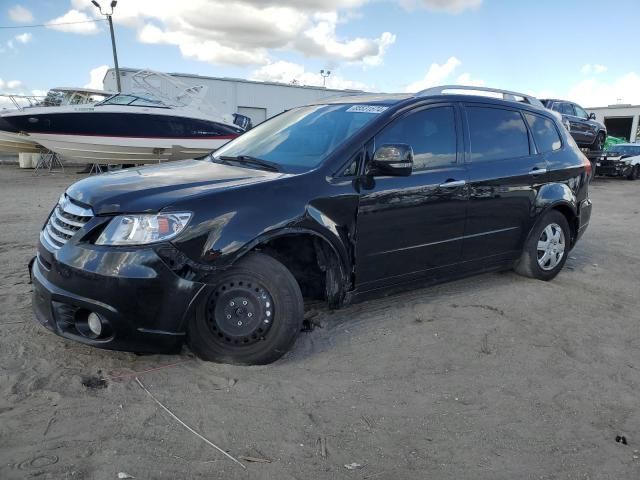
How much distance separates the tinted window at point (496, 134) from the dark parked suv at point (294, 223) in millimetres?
16

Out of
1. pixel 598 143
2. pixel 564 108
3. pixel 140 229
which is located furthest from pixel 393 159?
pixel 598 143

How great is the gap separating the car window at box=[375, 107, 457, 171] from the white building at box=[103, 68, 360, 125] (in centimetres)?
2453

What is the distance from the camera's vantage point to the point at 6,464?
7.49 feet

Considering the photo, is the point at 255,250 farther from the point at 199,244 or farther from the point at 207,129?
the point at 207,129

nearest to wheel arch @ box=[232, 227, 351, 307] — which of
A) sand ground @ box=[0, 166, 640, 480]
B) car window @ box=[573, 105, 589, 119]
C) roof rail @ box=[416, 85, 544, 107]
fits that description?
sand ground @ box=[0, 166, 640, 480]

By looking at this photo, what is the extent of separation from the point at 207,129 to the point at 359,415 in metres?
14.3

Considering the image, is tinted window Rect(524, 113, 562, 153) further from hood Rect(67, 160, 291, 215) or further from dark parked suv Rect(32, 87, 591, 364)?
hood Rect(67, 160, 291, 215)

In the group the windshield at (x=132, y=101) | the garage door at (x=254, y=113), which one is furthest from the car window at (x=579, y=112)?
the garage door at (x=254, y=113)

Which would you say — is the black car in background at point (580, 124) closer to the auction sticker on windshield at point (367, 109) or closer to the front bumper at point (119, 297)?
the auction sticker on windshield at point (367, 109)

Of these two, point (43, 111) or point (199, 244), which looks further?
point (43, 111)

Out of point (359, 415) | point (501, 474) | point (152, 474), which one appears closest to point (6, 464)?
point (152, 474)

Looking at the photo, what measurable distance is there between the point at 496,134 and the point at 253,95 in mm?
27123

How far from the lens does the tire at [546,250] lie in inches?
199

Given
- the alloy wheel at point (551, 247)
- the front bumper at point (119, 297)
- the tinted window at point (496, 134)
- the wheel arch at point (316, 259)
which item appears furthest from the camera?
the alloy wheel at point (551, 247)
